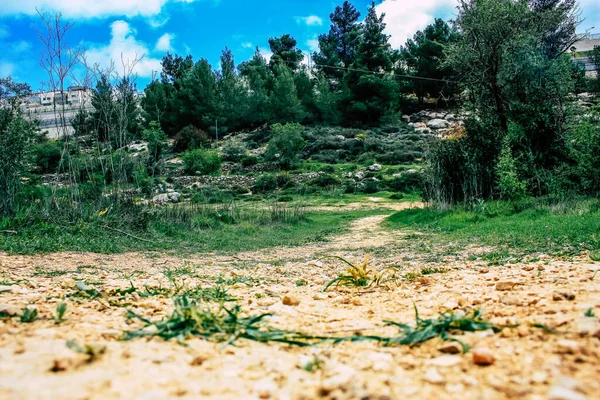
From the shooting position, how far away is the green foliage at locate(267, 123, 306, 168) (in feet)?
110

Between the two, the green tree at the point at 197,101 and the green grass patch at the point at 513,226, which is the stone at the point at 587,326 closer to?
the green grass patch at the point at 513,226

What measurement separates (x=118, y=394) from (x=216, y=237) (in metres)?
8.73

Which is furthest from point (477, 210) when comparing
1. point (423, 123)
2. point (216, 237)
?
point (423, 123)

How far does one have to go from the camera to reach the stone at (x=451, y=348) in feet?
5.49

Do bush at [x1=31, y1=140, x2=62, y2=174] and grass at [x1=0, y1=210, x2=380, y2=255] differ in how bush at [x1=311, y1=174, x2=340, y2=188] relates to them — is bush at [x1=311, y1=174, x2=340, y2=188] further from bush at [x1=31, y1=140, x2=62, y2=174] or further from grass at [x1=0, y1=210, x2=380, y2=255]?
bush at [x1=31, y1=140, x2=62, y2=174]

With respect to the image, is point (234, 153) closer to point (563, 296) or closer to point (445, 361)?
point (563, 296)

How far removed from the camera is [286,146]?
3369 cm

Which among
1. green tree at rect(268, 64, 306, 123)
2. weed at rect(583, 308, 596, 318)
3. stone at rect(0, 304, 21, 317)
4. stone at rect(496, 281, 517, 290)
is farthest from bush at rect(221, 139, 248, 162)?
weed at rect(583, 308, 596, 318)

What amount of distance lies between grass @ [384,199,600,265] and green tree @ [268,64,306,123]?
3531cm

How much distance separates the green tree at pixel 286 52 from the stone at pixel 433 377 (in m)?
59.6

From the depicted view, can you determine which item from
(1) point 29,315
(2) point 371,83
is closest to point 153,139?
(2) point 371,83

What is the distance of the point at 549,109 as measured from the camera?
551 inches

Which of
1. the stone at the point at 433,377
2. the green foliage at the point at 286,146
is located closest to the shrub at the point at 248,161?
the green foliage at the point at 286,146

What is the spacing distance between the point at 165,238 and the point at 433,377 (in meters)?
8.44
